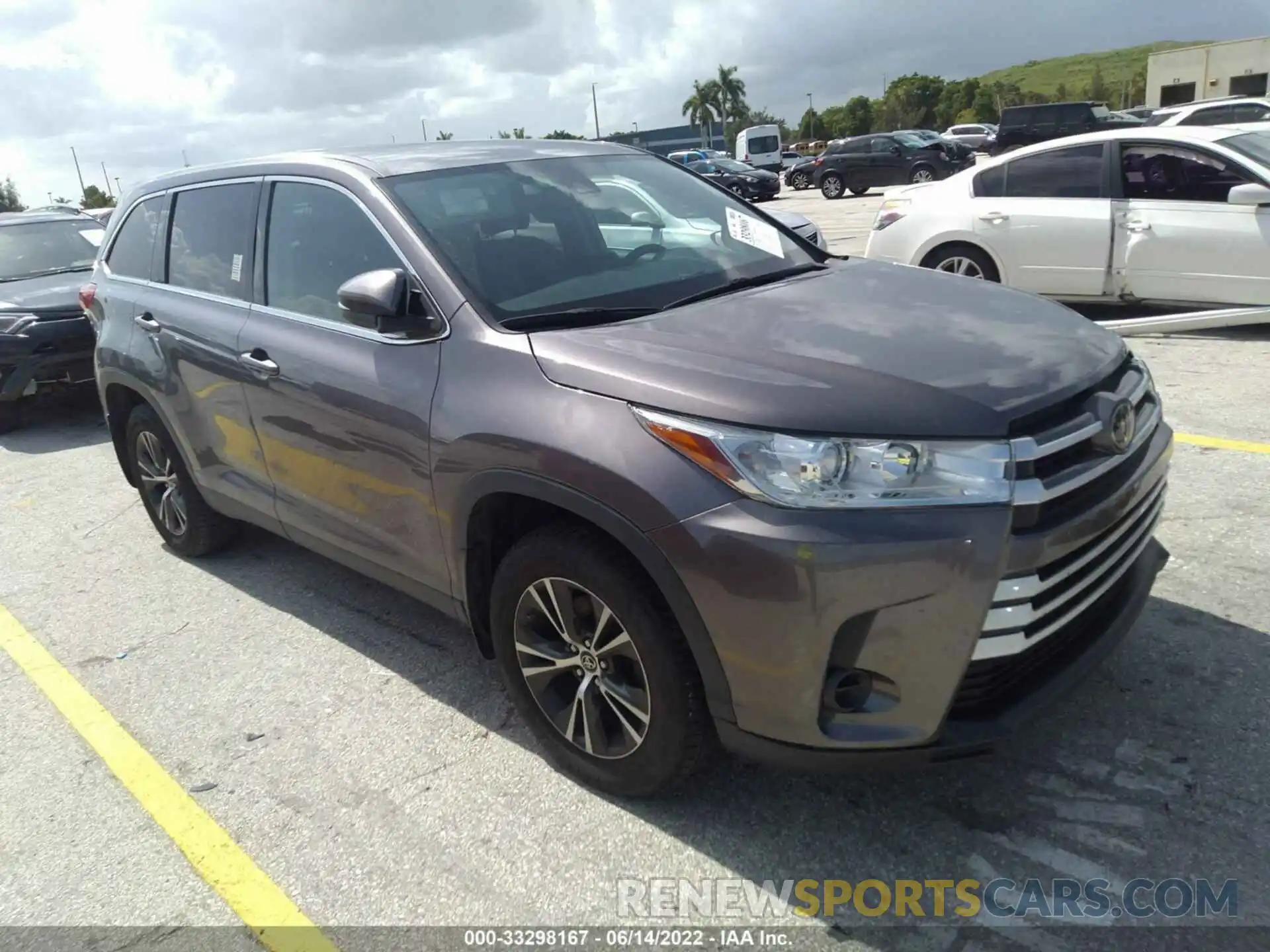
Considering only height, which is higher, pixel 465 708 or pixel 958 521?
pixel 958 521

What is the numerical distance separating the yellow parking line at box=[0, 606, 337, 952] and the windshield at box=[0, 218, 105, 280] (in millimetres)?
6383

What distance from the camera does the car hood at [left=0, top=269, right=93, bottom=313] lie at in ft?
26.8

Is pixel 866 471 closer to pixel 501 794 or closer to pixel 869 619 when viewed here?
pixel 869 619

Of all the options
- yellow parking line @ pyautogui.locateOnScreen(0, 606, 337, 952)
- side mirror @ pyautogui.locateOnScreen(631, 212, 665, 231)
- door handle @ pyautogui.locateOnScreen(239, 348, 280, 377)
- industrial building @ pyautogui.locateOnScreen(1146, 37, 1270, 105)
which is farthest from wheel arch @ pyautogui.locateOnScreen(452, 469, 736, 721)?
industrial building @ pyautogui.locateOnScreen(1146, 37, 1270, 105)

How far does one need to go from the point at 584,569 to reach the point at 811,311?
3.38 ft

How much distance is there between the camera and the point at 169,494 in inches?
195

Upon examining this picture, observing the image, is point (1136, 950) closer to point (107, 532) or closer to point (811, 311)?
point (811, 311)

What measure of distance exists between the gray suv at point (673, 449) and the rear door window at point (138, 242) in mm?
851

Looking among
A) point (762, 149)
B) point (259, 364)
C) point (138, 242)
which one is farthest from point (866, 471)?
point (762, 149)

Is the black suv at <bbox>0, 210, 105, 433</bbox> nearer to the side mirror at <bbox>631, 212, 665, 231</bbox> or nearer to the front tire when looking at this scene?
the side mirror at <bbox>631, 212, 665, 231</bbox>

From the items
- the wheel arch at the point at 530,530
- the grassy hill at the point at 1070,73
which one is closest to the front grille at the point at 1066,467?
the wheel arch at the point at 530,530

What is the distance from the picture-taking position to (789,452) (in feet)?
7.42

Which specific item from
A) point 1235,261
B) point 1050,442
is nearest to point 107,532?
point 1050,442

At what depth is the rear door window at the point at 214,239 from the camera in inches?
155
